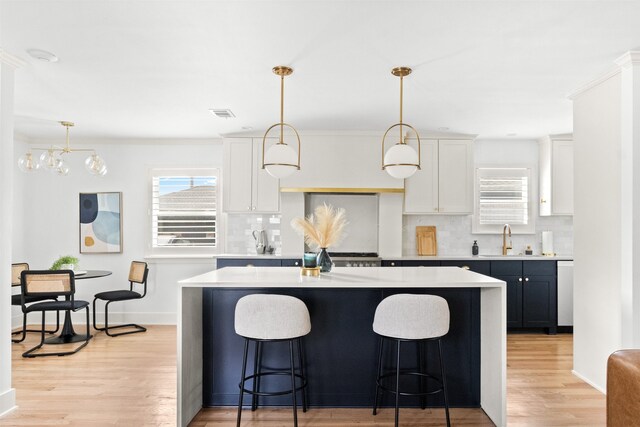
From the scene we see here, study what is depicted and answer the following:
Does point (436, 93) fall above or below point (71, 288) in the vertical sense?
above

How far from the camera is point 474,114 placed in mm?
4684

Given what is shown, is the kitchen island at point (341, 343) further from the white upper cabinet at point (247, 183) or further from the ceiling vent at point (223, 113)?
the white upper cabinet at point (247, 183)

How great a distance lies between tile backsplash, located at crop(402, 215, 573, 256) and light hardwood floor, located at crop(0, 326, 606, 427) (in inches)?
63.0

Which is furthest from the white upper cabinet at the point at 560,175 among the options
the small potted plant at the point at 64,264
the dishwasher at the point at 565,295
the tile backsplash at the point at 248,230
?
the small potted plant at the point at 64,264

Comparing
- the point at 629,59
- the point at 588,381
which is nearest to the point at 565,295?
the point at 588,381

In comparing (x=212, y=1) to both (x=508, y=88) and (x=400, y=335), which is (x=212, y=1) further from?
(x=508, y=88)

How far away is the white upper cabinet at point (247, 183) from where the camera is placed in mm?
5613

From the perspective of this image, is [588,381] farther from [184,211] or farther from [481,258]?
[184,211]

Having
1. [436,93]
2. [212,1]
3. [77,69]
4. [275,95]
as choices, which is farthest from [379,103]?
[77,69]

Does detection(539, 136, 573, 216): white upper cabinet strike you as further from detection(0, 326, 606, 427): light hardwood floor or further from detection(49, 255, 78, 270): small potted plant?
detection(49, 255, 78, 270): small potted plant

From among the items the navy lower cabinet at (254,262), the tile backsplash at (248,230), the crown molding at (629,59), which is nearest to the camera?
the crown molding at (629,59)

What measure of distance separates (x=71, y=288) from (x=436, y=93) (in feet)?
13.7

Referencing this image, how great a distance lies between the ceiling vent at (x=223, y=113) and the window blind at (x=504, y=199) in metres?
3.48

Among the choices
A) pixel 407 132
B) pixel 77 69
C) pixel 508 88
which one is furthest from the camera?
pixel 407 132
